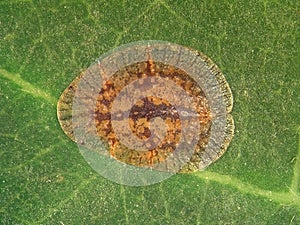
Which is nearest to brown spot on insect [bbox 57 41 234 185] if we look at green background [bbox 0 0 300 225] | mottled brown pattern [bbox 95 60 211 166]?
mottled brown pattern [bbox 95 60 211 166]

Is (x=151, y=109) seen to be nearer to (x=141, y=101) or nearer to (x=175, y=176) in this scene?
(x=141, y=101)

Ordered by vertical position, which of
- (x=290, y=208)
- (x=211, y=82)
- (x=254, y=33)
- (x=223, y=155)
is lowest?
(x=290, y=208)

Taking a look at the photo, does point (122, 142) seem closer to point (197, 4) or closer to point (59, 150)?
point (59, 150)

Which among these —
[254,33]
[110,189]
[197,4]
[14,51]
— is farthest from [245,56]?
[14,51]

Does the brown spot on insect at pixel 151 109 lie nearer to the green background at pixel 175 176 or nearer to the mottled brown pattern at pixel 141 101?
the mottled brown pattern at pixel 141 101

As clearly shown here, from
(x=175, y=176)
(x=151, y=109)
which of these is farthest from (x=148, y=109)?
(x=175, y=176)
